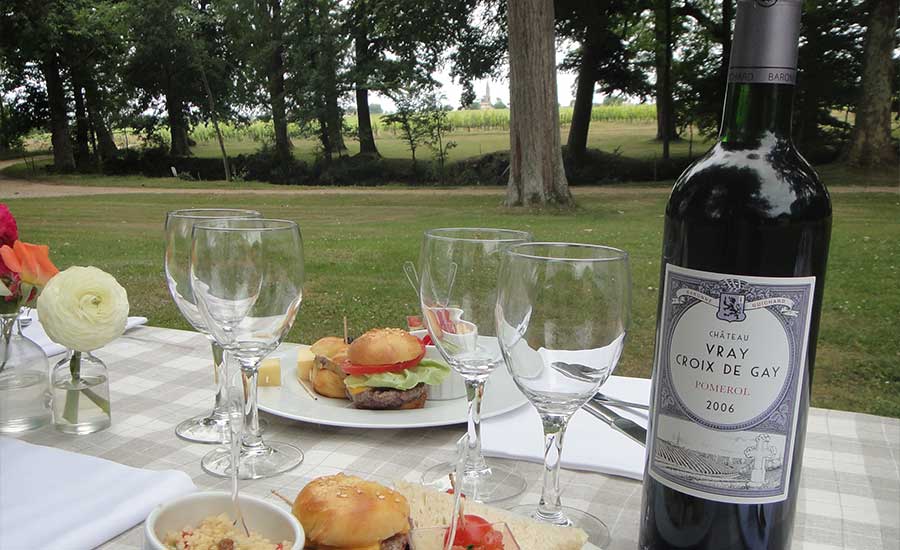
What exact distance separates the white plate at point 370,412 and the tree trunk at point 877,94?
204cm

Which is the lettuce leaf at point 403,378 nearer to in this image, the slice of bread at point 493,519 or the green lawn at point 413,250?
the slice of bread at point 493,519

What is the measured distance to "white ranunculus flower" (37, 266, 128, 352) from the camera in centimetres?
66

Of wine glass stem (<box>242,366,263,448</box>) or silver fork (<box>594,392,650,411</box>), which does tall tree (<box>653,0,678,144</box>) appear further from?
wine glass stem (<box>242,366,263,448</box>)

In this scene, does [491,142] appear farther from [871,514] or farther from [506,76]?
[871,514]

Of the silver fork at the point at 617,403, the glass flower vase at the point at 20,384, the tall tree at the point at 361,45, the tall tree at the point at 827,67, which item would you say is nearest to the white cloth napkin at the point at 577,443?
the silver fork at the point at 617,403

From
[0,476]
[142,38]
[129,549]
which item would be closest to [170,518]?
[129,549]

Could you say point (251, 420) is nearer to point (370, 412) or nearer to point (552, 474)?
point (370, 412)

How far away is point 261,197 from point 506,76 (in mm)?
1085

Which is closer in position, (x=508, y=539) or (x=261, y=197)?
(x=508, y=539)

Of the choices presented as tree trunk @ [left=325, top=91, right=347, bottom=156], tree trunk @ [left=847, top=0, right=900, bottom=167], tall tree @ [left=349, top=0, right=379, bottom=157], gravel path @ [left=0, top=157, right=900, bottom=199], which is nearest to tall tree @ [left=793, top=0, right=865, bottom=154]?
tree trunk @ [left=847, top=0, right=900, bottom=167]

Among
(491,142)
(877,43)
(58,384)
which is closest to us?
(58,384)

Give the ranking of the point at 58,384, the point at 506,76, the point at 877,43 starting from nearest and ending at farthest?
1. the point at 58,384
2. the point at 877,43
3. the point at 506,76

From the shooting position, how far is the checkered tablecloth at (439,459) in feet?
1.79

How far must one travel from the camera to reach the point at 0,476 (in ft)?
1.91
